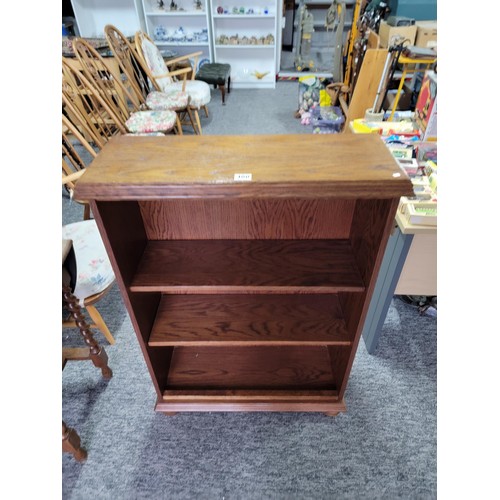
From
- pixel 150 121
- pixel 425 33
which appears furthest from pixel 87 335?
pixel 425 33

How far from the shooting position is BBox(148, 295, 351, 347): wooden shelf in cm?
101

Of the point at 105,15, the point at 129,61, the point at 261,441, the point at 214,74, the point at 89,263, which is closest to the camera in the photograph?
the point at 261,441

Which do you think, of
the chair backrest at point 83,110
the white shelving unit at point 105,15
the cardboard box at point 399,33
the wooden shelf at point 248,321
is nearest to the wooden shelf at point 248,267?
the wooden shelf at point 248,321

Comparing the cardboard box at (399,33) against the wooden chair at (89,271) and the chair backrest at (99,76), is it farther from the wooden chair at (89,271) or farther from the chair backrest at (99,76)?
the wooden chair at (89,271)

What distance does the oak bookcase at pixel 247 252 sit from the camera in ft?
2.13

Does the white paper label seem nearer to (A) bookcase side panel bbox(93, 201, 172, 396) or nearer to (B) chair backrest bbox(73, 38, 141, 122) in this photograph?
(A) bookcase side panel bbox(93, 201, 172, 396)

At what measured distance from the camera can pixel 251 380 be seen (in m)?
1.25

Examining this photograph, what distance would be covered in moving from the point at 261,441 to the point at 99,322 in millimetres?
834

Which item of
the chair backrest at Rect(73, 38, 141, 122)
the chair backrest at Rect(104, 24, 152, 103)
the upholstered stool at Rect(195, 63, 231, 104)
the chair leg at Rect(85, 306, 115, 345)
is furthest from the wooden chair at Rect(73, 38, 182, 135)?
the chair leg at Rect(85, 306, 115, 345)

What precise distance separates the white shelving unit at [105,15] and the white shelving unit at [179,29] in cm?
18

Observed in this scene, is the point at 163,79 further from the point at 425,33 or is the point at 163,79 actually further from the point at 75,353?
the point at 75,353

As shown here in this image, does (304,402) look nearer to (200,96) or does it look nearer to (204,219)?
(204,219)

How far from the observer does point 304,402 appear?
120 centimetres
